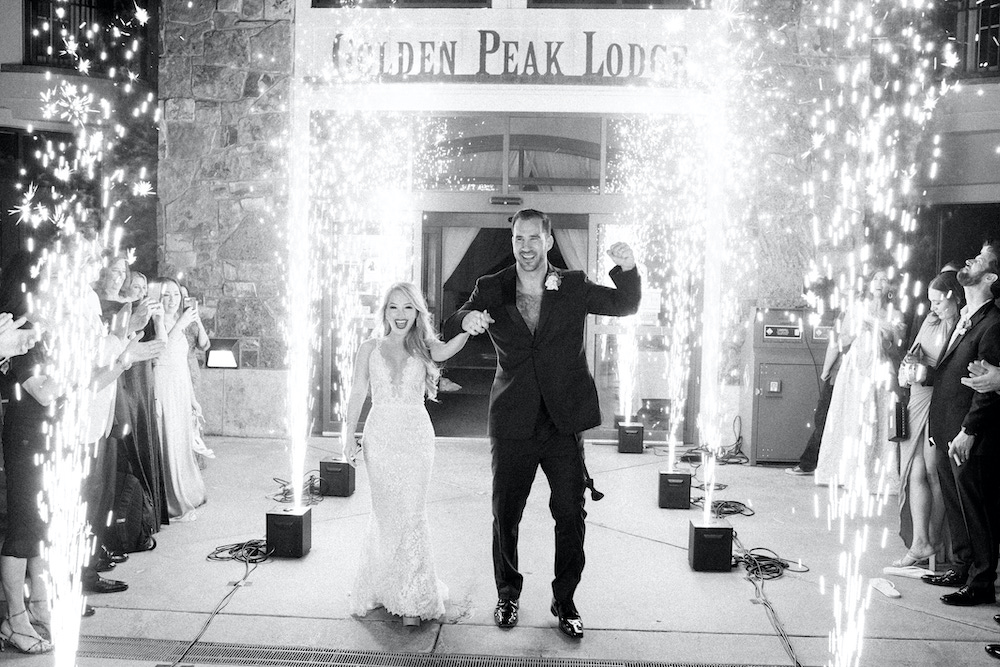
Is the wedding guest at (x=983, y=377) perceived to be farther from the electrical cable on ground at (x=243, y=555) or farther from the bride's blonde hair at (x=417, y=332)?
the electrical cable on ground at (x=243, y=555)

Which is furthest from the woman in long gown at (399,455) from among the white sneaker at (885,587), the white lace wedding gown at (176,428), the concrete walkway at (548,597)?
the white sneaker at (885,587)

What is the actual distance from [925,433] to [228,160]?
740 cm

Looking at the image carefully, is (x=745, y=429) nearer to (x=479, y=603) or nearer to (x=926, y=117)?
(x=926, y=117)

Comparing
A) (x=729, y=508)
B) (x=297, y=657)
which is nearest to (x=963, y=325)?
(x=729, y=508)

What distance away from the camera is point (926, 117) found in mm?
9531

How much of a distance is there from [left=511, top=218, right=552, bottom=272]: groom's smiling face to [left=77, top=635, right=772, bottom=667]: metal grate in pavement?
1830mm

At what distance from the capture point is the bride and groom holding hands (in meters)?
3.99

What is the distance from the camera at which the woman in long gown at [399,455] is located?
412cm

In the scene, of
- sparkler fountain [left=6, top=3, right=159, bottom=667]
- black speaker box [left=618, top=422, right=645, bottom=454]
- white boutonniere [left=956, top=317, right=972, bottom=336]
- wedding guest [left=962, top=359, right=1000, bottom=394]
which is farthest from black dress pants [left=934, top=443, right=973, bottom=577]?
sparkler fountain [left=6, top=3, right=159, bottom=667]

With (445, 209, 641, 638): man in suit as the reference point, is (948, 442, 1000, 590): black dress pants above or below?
below

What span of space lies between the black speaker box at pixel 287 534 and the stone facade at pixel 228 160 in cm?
432

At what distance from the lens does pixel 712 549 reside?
502cm

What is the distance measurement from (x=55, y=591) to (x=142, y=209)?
21.6ft

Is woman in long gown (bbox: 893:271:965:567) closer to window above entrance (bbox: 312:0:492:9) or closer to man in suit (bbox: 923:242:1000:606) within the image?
man in suit (bbox: 923:242:1000:606)
